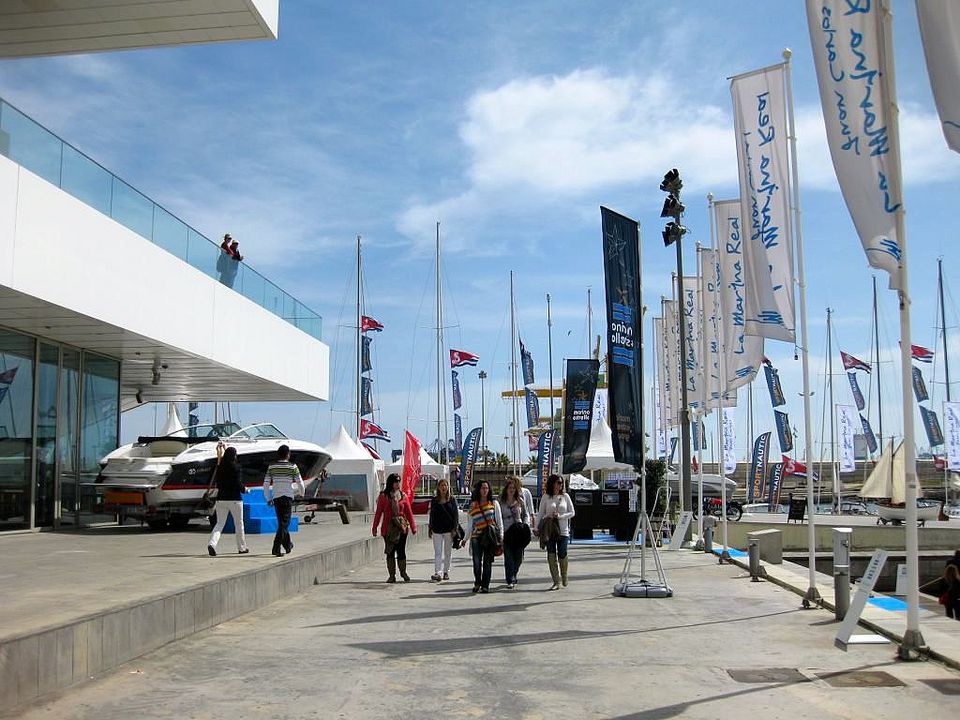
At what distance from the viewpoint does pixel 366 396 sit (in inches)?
1747

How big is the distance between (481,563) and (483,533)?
0.56 m

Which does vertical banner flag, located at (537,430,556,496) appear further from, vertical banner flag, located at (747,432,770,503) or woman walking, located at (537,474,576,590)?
woman walking, located at (537,474,576,590)

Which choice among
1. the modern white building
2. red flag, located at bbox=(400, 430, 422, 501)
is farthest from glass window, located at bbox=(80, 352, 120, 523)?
red flag, located at bbox=(400, 430, 422, 501)

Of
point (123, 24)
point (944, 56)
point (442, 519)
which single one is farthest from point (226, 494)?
point (944, 56)

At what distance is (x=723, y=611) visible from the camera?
1229cm

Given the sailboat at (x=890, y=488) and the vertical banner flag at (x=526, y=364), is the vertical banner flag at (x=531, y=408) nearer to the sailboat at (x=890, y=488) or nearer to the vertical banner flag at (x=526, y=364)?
the vertical banner flag at (x=526, y=364)

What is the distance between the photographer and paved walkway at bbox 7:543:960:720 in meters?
6.95

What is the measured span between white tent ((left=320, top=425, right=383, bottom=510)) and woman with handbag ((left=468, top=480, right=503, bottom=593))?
2609 cm

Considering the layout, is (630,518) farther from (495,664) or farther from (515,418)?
(515,418)

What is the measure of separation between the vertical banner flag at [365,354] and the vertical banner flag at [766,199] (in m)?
31.5

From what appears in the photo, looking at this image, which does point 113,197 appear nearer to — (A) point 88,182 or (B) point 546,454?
(A) point 88,182

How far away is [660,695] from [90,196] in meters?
13.9

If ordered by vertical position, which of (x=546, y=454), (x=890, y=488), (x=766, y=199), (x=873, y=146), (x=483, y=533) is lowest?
(x=890, y=488)

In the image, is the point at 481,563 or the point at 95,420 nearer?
the point at 481,563
